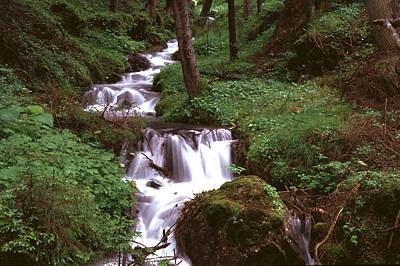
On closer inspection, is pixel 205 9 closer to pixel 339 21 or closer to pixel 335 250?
pixel 339 21

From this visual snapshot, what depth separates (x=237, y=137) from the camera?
9.75m

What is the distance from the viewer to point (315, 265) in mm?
5312

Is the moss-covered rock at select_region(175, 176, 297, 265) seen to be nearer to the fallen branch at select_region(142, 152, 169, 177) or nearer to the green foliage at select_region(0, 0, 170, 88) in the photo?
the fallen branch at select_region(142, 152, 169, 177)

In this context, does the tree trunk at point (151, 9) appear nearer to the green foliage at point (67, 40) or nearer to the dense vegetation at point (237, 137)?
the green foliage at point (67, 40)

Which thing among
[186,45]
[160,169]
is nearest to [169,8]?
[186,45]

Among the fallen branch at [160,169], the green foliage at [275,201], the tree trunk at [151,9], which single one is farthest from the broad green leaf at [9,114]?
the tree trunk at [151,9]

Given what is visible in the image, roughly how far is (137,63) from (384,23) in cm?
1138

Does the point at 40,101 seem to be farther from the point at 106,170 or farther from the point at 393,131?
the point at 393,131

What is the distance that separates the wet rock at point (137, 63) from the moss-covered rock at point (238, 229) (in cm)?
1282

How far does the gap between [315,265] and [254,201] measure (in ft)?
3.59

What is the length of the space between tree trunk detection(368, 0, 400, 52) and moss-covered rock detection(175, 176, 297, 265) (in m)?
5.52

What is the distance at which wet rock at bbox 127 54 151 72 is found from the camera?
18.3 meters

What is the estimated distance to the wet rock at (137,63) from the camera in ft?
60.0

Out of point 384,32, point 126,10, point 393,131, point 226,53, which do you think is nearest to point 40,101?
point 393,131
